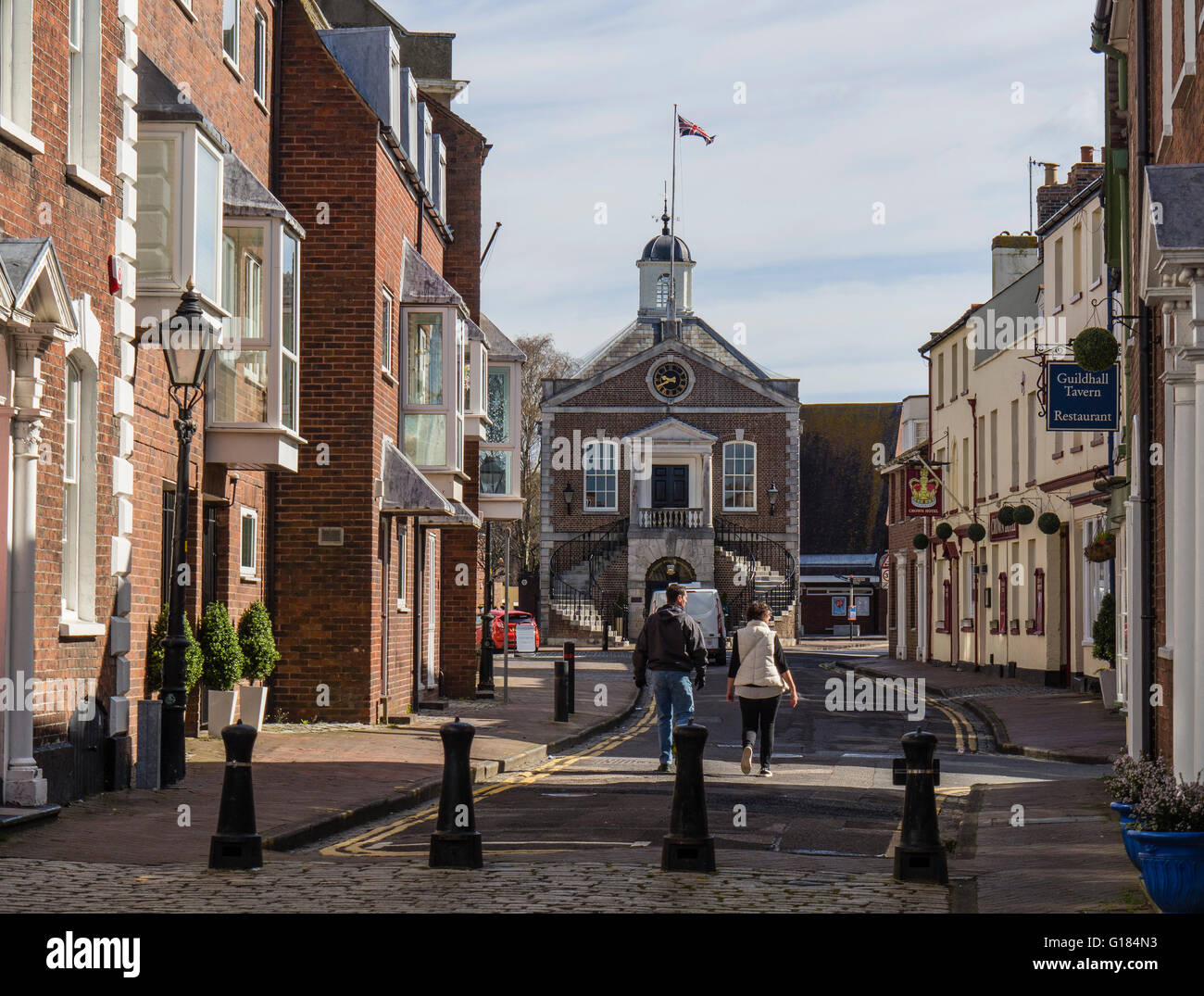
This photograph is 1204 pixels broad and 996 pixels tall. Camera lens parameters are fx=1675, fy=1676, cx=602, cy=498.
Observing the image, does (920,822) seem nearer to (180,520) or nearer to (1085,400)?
(180,520)

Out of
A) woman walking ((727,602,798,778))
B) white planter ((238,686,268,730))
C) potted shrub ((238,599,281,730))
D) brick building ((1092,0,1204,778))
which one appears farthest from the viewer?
white planter ((238,686,268,730))

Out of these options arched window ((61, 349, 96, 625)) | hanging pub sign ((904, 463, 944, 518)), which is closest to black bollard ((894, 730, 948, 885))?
arched window ((61, 349, 96, 625))

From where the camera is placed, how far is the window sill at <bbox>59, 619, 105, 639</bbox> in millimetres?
12367

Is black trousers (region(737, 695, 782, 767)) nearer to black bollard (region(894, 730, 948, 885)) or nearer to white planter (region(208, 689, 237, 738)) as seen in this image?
white planter (region(208, 689, 237, 738))

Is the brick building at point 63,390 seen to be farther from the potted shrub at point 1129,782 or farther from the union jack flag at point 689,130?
the union jack flag at point 689,130

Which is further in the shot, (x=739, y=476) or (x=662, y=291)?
(x=662, y=291)

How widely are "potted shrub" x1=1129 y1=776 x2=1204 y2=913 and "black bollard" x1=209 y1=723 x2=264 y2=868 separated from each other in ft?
15.5

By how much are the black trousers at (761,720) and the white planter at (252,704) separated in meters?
5.62

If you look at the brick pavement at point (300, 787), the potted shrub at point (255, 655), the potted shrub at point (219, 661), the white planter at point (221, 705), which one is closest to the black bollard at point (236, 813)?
the brick pavement at point (300, 787)

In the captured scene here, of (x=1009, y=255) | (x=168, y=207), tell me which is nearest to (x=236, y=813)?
(x=168, y=207)

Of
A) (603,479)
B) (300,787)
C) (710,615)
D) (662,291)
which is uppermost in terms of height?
(662,291)

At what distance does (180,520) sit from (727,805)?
4.99m

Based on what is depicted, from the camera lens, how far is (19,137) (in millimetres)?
11320
